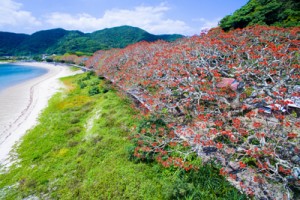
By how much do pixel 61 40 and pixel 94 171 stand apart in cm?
15336

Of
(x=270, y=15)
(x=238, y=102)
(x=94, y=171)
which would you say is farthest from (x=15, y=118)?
(x=270, y=15)

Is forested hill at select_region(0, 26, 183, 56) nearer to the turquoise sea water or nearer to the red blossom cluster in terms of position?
the turquoise sea water

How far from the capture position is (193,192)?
5031mm

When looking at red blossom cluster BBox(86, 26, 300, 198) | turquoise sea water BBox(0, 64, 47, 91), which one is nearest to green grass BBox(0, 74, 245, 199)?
red blossom cluster BBox(86, 26, 300, 198)

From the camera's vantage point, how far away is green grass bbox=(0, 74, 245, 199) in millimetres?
5449

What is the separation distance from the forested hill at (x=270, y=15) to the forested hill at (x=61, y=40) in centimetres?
8876

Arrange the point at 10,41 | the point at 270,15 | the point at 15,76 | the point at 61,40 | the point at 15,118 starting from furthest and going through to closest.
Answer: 1. the point at 61,40
2. the point at 10,41
3. the point at 15,76
4. the point at 270,15
5. the point at 15,118

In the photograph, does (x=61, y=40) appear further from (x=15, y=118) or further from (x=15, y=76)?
(x=15, y=118)

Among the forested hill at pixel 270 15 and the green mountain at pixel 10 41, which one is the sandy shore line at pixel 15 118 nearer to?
the forested hill at pixel 270 15

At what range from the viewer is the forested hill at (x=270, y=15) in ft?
52.4

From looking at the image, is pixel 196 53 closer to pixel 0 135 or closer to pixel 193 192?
pixel 193 192

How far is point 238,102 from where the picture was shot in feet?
23.4

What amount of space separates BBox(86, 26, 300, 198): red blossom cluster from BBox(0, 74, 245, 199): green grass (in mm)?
719

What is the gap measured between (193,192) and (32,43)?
550 feet
